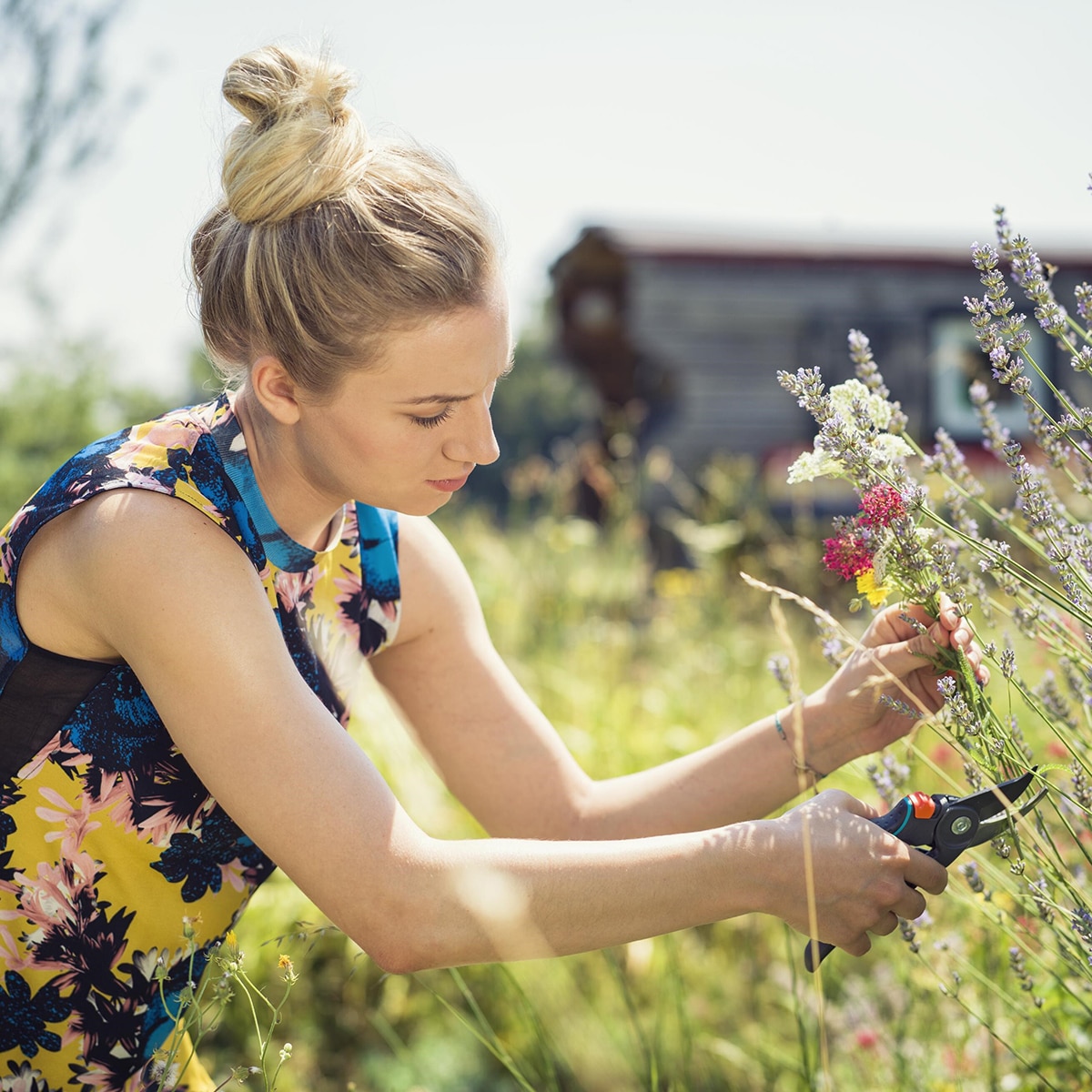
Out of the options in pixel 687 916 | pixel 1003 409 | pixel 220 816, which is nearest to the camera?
pixel 687 916

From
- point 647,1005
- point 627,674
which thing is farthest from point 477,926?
point 627,674

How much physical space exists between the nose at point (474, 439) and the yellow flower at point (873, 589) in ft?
1.53

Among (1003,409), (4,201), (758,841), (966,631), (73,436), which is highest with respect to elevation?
(966,631)

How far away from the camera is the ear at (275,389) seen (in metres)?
1.32

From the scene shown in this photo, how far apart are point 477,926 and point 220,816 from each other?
480 millimetres

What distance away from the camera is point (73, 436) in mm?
5195

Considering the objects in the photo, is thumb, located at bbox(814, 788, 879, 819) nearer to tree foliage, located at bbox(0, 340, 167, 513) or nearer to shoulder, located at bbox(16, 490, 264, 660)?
shoulder, located at bbox(16, 490, 264, 660)

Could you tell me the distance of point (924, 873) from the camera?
1.07m

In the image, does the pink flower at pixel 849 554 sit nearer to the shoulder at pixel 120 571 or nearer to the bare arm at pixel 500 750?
the bare arm at pixel 500 750

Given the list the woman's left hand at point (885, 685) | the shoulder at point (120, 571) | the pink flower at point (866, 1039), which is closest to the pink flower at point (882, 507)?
the woman's left hand at point (885, 685)

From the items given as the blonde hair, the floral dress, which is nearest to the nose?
the blonde hair

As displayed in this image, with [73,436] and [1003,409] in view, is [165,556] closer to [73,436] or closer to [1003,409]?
[73,436]

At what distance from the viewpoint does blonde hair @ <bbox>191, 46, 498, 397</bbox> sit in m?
1.25

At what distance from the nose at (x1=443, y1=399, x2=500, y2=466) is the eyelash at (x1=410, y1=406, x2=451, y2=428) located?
0.02 meters
